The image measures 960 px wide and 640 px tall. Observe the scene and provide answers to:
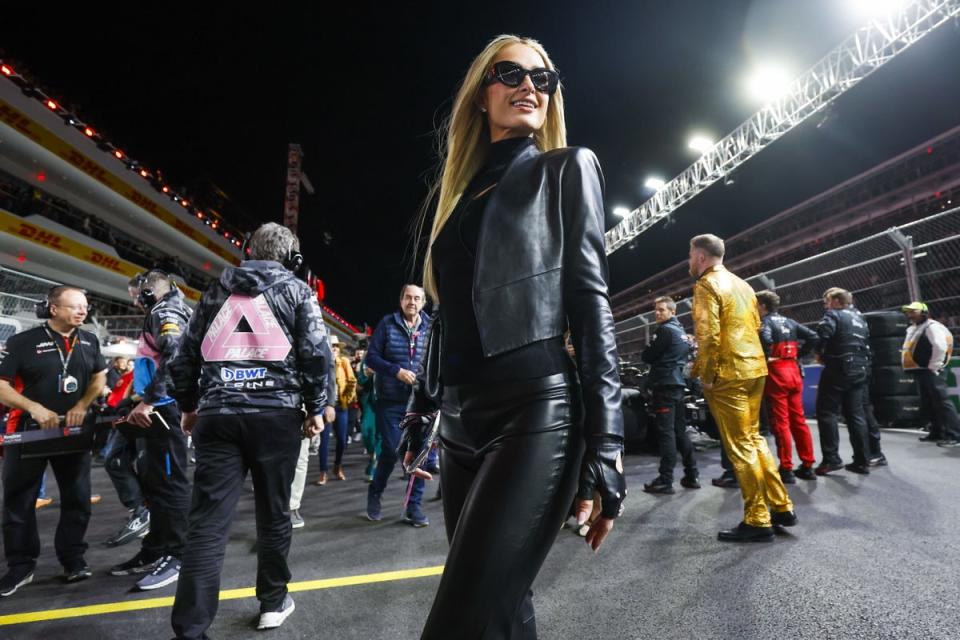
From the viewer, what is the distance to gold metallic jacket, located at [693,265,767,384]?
11.1 ft

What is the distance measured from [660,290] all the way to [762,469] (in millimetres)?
36790

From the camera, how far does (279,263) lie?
2.53 m

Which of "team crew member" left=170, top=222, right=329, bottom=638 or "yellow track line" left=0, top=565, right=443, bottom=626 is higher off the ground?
"team crew member" left=170, top=222, right=329, bottom=638

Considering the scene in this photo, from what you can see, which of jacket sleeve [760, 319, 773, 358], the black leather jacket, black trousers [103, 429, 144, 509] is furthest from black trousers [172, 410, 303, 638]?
jacket sleeve [760, 319, 773, 358]

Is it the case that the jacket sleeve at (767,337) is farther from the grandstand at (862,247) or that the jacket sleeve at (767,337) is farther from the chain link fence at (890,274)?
the grandstand at (862,247)

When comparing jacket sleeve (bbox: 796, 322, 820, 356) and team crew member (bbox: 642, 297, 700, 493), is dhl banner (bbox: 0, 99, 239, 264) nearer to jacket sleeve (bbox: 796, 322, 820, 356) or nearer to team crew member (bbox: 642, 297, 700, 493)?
team crew member (bbox: 642, 297, 700, 493)

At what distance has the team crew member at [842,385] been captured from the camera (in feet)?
16.4

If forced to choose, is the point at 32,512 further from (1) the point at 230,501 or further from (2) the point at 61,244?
(2) the point at 61,244

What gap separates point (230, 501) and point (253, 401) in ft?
1.45

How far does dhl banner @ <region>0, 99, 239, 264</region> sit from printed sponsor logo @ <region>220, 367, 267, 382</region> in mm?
17974

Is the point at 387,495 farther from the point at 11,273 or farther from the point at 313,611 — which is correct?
the point at 11,273

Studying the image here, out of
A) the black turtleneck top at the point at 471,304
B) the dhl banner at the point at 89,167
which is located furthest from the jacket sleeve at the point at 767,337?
the dhl banner at the point at 89,167

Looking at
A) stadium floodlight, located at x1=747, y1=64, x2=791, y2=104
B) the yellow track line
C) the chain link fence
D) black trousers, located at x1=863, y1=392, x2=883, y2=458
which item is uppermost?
stadium floodlight, located at x1=747, y1=64, x2=791, y2=104

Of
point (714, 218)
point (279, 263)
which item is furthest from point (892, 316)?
point (714, 218)
